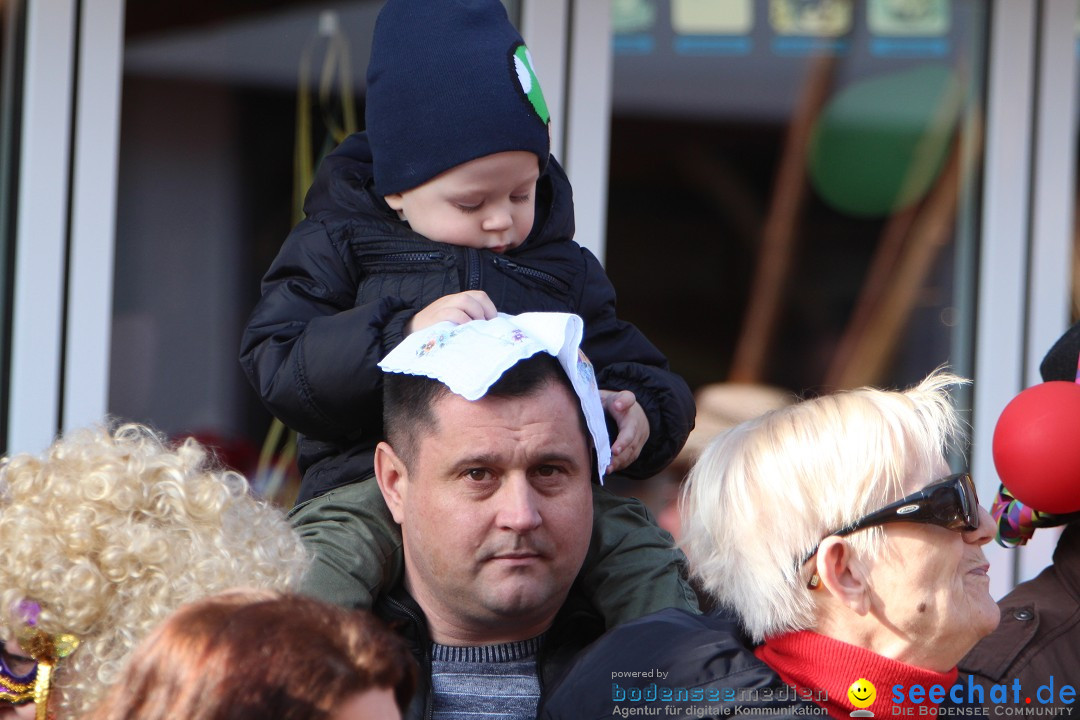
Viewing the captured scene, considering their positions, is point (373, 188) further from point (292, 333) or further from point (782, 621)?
point (782, 621)

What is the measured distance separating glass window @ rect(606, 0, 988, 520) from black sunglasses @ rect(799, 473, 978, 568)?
2.41m

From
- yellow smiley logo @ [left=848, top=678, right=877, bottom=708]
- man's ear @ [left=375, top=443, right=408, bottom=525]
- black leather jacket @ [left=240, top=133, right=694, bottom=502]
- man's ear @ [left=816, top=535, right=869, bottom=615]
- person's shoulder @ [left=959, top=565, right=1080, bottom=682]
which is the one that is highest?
black leather jacket @ [left=240, top=133, right=694, bottom=502]

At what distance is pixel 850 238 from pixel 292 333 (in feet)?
9.56

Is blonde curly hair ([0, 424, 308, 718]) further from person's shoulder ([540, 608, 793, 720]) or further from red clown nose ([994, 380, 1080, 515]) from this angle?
red clown nose ([994, 380, 1080, 515])

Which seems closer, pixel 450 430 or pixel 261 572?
pixel 261 572

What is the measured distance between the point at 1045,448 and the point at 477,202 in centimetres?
111

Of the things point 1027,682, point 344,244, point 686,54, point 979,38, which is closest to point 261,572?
point 344,244

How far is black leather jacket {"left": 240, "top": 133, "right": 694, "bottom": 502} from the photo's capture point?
88.4 inches

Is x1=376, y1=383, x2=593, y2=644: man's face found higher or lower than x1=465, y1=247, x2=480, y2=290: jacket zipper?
lower

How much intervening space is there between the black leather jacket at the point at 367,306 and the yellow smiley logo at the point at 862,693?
61 centimetres

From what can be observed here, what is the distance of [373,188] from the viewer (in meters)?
2.49

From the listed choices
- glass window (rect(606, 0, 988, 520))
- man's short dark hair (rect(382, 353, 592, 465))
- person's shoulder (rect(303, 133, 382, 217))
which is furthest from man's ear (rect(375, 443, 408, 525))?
glass window (rect(606, 0, 988, 520))

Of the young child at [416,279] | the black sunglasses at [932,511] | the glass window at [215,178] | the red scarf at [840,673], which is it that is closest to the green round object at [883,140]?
the glass window at [215,178]

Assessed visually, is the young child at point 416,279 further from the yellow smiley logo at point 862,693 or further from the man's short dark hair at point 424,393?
the yellow smiley logo at point 862,693
